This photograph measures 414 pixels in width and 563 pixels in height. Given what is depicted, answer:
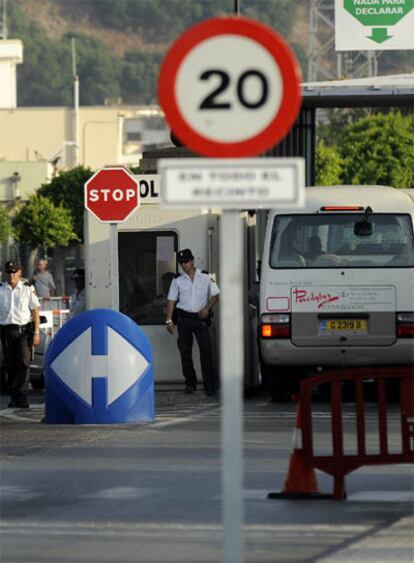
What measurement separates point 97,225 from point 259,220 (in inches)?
99.2

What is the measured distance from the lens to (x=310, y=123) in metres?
30.1

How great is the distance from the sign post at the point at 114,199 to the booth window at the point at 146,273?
129cm

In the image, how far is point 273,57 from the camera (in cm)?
824

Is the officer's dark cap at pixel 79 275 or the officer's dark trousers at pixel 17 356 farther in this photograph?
the officer's dark cap at pixel 79 275

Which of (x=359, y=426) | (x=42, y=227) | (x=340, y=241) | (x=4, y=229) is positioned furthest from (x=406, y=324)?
(x=42, y=227)

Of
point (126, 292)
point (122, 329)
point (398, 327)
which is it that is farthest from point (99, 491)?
point (126, 292)

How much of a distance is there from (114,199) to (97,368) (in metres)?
3.39

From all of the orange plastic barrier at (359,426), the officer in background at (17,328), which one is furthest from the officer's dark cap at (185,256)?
the orange plastic barrier at (359,426)

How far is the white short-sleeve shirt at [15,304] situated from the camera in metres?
21.5

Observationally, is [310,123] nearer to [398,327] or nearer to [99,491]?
[398,327]

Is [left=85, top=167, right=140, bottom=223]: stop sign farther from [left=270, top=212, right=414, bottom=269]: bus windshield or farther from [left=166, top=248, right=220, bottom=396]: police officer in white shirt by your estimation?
[left=270, top=212, right=414, bottom=269]: bus windshield

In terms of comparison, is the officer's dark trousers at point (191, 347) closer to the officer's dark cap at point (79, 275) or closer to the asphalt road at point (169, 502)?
the officer's dark cap at point (79, 275)

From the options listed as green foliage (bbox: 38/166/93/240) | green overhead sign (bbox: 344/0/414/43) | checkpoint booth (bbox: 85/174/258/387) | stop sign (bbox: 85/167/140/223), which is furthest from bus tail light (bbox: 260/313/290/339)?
green foliage (bbox: 38/166/93/240)

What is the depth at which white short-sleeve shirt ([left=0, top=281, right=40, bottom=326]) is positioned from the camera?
21547mm
